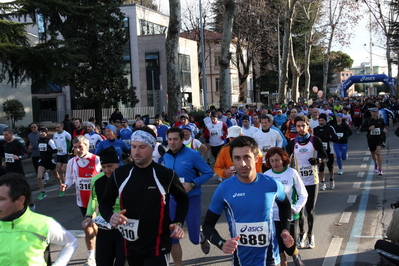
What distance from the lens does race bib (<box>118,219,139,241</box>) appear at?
3791 millimetres

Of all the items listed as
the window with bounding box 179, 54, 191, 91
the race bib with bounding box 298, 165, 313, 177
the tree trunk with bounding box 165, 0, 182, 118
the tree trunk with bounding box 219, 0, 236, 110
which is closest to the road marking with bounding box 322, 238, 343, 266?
the race bib with bounding box 298, 165, 313, 177

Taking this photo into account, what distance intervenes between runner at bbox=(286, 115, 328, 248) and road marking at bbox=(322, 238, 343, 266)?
0.26m

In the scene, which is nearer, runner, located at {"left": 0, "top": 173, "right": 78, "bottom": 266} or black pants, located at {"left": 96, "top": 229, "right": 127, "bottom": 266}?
runner, located at {"left": 0, "top": 173, "right": 78, "bottom": 266}

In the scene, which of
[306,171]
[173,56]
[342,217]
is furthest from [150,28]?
[306,171]

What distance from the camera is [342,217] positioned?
8164 millimetres

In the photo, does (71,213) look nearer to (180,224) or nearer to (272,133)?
(272,133)

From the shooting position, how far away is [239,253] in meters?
3.66

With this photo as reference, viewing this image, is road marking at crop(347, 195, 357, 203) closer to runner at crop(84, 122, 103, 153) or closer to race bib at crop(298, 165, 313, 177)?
race bib at crop(298, 165, 313, 177)

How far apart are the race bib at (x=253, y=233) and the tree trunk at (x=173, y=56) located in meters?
17.8

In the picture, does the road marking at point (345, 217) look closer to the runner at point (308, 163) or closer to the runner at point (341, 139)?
the runner at point (308, 163)

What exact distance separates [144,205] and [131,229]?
0.23 m

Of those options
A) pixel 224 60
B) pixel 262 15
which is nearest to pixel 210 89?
pixel 262 15

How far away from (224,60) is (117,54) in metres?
9.54

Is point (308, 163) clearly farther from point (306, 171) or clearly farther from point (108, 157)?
point (108, 157)
